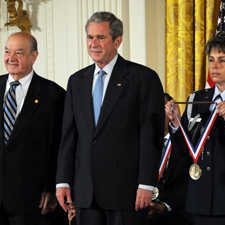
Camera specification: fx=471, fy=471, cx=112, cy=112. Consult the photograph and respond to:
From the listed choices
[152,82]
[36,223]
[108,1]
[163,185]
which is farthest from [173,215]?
[108,1]

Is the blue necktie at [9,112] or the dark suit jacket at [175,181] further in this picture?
the dark suit jacket at [175,181]

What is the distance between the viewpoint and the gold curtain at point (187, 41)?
13.9 feet

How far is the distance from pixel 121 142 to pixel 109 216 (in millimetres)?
383

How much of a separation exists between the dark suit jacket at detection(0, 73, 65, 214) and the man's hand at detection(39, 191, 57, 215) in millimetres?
32

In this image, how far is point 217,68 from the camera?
265cm

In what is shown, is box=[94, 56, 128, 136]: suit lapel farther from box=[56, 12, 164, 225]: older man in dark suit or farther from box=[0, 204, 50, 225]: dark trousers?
box=[0, 204, 50, 225]: dark trousers

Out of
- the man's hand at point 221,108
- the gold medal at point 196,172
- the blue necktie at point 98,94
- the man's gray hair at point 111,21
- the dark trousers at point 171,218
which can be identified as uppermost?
the man's gray hair at point 111,21

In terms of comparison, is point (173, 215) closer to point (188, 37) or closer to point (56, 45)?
point (188, 37)

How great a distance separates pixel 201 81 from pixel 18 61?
1942mm

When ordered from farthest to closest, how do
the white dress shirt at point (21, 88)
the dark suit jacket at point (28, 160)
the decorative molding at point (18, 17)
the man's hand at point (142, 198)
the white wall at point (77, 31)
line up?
1. the decorative molding at point (18, 17)
2. the white wall at point (77, 31)
3. the white dress shirt at point (21, 88)
4. the dark suit jacket at point (28, 160)
5. the man's hand at point (142, 198)

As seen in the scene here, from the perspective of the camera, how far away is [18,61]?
9.71ft

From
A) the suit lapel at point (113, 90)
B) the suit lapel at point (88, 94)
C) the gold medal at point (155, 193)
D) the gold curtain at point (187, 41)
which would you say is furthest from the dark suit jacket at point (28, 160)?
the gold curtain at point (187, 41)

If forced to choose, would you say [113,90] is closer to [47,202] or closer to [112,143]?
[112,143]

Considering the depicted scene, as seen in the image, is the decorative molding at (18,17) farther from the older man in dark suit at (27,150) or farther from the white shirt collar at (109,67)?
the white shirt collar at (109,67)
